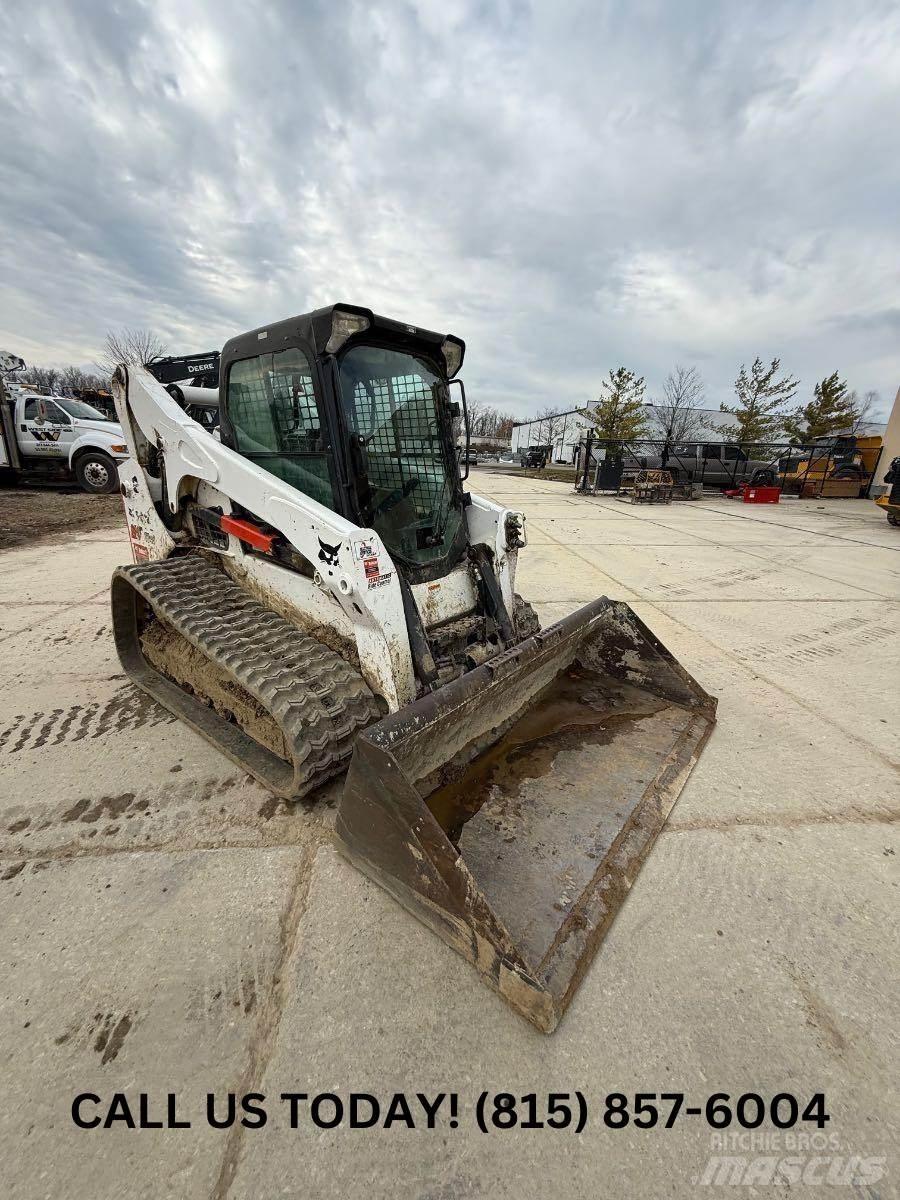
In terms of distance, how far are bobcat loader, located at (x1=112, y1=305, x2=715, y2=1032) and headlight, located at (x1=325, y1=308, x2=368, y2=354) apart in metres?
0.01

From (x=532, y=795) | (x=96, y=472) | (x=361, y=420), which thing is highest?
(x=361, y=420)

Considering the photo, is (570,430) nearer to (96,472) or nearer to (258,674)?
(96,472)

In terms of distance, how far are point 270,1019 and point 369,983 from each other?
0.97 ft

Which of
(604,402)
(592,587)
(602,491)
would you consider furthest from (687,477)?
(592,587)

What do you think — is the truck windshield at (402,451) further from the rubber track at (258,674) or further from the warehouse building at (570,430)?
the warehouse building at (570,430)

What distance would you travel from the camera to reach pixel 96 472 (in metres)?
11.4

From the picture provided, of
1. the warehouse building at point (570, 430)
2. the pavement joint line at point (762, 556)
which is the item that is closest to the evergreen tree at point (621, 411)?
the warehouse building at point (570, 430)

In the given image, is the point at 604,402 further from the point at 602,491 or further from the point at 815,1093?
the point at 815,1093

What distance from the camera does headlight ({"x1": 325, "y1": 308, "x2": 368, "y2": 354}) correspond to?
7.59 feet

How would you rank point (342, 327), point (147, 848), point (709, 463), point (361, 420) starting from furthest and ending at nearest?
point (709, 463) → point (361, 420) → point (342, 327) → point (147, 848)

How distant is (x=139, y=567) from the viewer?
3094 millimetres

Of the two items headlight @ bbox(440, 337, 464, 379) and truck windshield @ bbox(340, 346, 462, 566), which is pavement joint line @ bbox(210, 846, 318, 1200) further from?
headlight @ bbox(440, 337, 464, 379)

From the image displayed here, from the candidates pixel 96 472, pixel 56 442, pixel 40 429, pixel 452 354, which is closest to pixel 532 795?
pixel 452 354

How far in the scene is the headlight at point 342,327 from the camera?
2.31 meters
